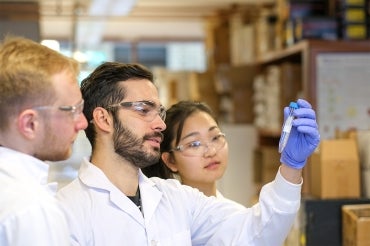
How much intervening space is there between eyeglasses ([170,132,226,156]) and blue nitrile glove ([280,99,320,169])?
2.04 feet

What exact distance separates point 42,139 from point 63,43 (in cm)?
963

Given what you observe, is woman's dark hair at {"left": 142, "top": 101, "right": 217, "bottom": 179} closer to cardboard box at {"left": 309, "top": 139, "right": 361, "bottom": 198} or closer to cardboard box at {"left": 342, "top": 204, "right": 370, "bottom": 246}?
cardboard box at {"left": 342, "top": 204, "right": 370, "bottom": 246}

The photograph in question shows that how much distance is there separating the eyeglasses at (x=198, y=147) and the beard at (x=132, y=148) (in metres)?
→ 0.49

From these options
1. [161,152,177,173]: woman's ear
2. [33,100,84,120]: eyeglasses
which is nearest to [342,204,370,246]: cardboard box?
[161,152,177,173]: woman's ear

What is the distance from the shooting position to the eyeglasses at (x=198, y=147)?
254cm

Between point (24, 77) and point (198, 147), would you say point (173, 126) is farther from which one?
point (24, 77)

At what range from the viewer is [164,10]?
311 inches

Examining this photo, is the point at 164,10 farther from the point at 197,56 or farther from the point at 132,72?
the point at 132,72

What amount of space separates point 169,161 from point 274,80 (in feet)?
8.36

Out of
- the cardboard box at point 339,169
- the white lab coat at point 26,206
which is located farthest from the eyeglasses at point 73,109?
the cardboard box at point 339,169

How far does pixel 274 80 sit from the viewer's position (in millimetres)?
5016

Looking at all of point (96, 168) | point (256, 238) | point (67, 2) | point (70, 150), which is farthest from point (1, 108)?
point (67, 2)

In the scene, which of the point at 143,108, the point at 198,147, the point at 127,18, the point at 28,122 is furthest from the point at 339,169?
the point at 127,18

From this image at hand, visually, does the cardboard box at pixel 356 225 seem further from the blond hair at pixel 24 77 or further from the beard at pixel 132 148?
the blond hair at pixel 24 77
